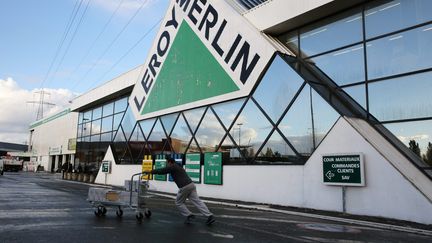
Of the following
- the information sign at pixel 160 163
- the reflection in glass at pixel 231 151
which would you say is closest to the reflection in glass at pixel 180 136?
the information sign at pixel 160 163

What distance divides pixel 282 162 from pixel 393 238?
25.2 ft

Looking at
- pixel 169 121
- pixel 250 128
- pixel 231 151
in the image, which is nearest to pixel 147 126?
pixel 169 121

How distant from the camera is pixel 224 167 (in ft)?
64.6

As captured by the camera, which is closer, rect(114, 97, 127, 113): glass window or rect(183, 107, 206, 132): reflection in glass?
rect(183, 107, 206, 132): reflection in glass

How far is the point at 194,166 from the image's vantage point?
21781 mm

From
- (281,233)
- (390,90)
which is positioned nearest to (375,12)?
(390,90)

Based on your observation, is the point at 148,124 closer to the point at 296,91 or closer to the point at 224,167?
the point at 224,167

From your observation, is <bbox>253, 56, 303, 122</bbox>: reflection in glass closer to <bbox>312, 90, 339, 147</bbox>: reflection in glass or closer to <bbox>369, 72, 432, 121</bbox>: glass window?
<bbox>312, 90, 339, 147</bbox>: reflection in glass

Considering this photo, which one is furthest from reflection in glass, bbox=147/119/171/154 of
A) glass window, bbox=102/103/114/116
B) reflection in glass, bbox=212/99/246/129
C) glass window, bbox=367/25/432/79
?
glass window, bbox=367/25/432/79

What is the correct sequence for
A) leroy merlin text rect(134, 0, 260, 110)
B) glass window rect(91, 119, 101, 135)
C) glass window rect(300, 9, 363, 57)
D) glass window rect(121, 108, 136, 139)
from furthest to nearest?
1. glass window rect(91, 119, 101, 135)
2. glass window rect(121, 108, 136, 139)
3. leroy merlin text rect(134, 0, 260, 110)
4. glass window rect(300, 9, 363, 57)

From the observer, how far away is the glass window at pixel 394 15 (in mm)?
14211

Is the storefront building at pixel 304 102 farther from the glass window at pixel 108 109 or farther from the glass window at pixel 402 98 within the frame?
the glass window at pixel 108 109

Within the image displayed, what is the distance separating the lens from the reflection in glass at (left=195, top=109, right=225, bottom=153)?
2095 cm

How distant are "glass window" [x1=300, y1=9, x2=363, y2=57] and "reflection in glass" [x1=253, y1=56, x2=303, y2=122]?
1.50 meters
